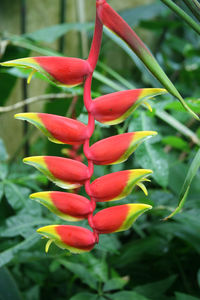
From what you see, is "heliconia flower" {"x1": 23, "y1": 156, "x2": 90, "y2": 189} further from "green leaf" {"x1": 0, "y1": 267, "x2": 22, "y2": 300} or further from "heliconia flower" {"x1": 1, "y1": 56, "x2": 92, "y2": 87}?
"green leaf" {"x1": 0, "y1": 267, "x2": 22, "y2": 300}

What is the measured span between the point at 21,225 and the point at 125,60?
1130 millimetres

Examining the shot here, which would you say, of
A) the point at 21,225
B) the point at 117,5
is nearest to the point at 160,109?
the point at 21,225

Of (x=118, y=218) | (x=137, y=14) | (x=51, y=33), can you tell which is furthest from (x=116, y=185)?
(x=137, y=14)

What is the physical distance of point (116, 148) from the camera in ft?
0.74

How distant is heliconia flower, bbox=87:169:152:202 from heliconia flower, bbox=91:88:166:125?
1.3 inches

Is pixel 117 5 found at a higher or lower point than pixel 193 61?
higher

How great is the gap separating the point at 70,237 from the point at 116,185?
42 mm

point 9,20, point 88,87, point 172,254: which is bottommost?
point 172,254

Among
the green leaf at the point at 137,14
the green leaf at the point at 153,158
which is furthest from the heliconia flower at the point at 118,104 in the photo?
the green leaf at the point at 137,14

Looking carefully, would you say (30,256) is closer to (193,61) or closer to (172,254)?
(172,254)

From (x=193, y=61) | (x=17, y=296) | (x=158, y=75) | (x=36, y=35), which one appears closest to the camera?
(x=158, y=75)

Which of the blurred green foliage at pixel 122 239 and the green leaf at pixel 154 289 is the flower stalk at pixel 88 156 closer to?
the blurred green foliage at pixel 122 239

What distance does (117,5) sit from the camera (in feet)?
4.80

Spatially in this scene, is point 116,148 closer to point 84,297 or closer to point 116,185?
point 116,185
